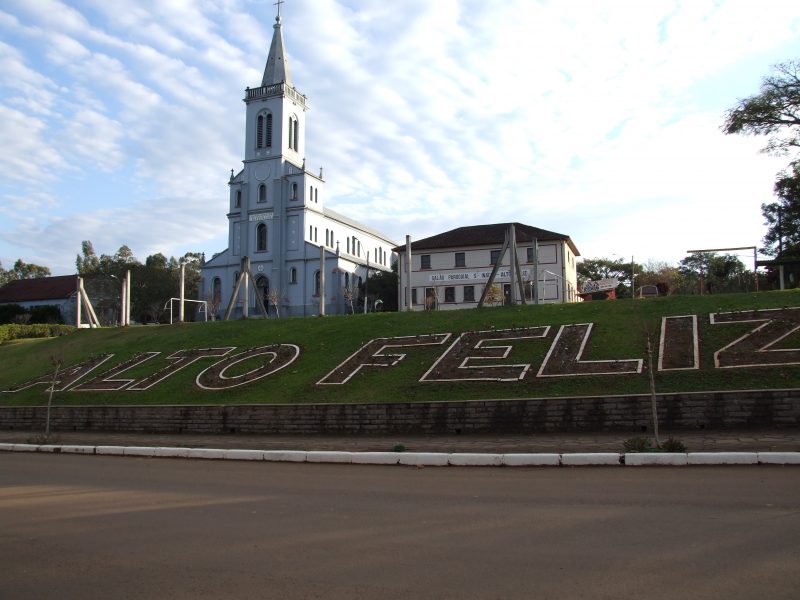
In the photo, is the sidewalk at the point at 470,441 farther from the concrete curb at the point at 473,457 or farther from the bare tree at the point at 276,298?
the bare tree at the point at 276,298

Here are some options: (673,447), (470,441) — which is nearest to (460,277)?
(470,441)

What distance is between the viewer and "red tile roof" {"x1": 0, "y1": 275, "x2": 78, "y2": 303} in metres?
75.0

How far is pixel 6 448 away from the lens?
15.6m

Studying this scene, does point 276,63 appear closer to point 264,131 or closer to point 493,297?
point 264,131

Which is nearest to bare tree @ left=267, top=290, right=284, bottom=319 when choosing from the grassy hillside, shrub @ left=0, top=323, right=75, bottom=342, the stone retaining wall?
shrub @ left=0, top=323, right=75, bottom=342

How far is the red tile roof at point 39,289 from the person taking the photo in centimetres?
7504

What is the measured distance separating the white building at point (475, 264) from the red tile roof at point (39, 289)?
42.9 m

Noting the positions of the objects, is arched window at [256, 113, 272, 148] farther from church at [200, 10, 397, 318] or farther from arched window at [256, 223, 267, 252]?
arched window at [256, 223, 267, 252]

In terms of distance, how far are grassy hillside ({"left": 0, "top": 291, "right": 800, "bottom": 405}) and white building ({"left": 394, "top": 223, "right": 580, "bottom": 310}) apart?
86.8 ft

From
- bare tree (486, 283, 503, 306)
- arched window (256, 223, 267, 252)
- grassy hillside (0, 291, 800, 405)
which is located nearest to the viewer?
grassy hillside (0, 291, 800, 405)

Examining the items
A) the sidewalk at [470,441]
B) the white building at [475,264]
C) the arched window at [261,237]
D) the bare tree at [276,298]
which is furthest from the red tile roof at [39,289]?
the sidewalk at [470,441]

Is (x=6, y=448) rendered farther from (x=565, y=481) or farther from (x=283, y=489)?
(x=565, y=481)

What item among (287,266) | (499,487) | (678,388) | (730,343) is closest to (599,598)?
(499,487)

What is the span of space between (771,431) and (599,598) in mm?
9178
